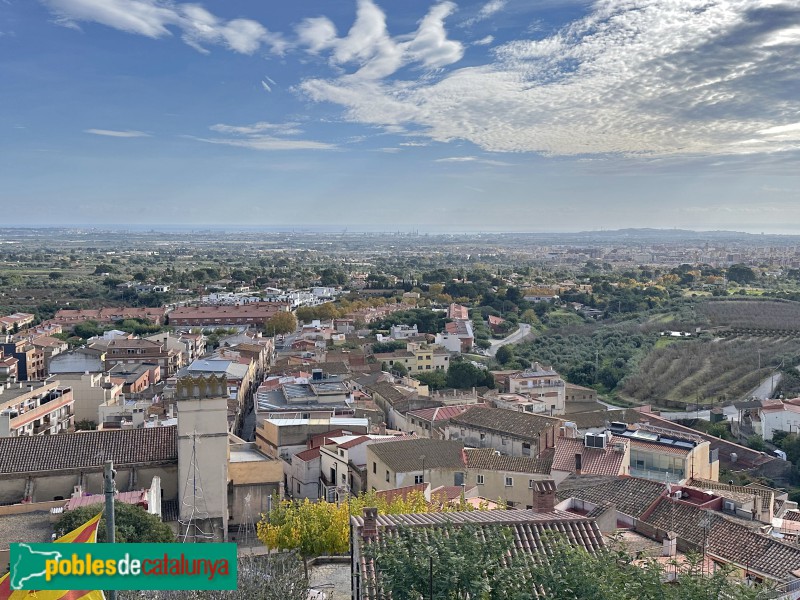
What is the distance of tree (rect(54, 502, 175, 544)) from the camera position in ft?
38.7

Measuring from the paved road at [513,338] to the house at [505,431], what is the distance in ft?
85.3

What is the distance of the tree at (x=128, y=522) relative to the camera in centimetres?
1180

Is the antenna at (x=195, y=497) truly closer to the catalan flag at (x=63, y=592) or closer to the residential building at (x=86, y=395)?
the catalan flag at (x=63, y=592)

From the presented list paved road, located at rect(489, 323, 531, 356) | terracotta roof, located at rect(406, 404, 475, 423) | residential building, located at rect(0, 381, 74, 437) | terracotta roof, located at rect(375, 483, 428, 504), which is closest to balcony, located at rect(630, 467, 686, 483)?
terracotta roof, located at rect(375, 483, 428, 504)

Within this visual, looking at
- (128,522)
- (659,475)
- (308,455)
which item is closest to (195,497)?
(128,522)

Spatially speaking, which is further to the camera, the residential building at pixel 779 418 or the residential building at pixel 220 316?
the residential building at pixel 220 316

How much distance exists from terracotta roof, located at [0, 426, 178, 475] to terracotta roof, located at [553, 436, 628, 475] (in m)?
9.99

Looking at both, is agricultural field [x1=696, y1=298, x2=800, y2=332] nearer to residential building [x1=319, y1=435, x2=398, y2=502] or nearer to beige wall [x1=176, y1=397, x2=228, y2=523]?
residential building [x1=319, y1=435, x2=398, y2=502]

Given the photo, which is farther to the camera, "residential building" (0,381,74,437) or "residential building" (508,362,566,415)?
"residential building" (508,362,566,415)

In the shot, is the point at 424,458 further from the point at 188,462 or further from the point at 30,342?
the point at 30,342

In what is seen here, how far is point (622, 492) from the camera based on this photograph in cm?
1520

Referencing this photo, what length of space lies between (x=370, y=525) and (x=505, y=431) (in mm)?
16428

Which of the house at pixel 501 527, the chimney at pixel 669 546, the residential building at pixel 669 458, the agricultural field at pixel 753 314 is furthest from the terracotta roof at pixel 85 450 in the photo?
the agricultural field at pixel 753 314

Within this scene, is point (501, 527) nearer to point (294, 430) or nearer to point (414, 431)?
point (294, 430)
